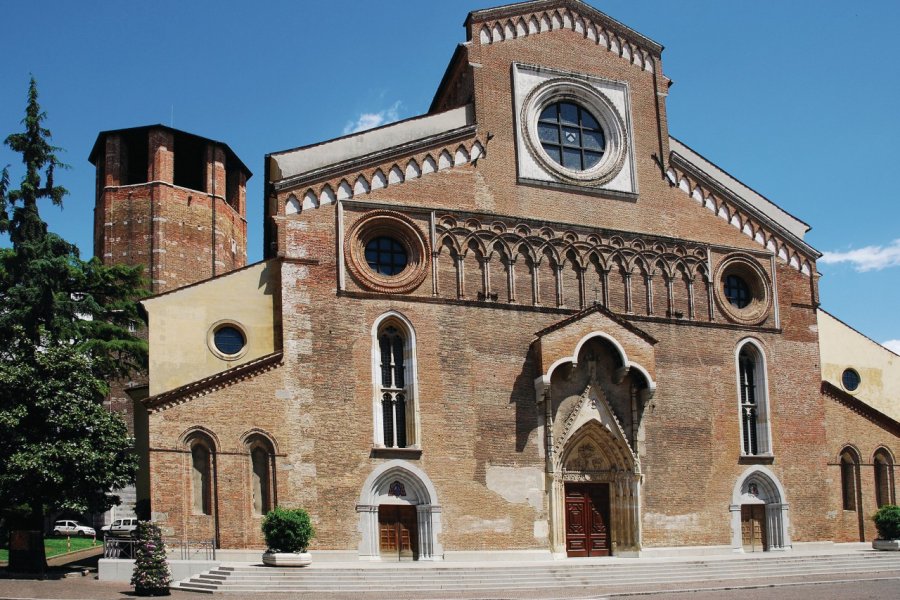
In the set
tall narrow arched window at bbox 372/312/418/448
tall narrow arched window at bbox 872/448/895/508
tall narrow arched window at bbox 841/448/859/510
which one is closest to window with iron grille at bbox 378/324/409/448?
tall narrow arched window at bbox 372/312/418/448

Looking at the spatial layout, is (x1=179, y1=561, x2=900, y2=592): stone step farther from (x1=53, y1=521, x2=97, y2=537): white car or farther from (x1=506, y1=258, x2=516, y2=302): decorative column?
(x1=53, y1=521, x2=97, y2=537): white car

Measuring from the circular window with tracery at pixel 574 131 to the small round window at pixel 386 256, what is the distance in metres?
5.11

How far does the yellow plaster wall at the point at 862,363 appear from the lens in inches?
1324

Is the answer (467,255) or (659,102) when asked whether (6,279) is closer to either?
(467,255)

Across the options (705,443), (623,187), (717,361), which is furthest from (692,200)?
(705,443)

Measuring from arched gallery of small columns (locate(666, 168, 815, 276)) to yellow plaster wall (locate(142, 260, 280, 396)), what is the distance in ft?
43.2

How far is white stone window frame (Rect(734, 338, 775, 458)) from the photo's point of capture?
30.2 metres

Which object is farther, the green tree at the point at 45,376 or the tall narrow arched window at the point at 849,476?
the tall narrow arched window at the point at 849,476

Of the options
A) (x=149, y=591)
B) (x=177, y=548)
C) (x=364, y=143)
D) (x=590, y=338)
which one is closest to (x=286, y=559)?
(x=177, y=548)

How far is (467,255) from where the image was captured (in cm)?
2816

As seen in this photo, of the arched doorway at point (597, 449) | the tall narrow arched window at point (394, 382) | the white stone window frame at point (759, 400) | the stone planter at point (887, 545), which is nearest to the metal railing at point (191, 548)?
the tall narrow arched window at point (394, 382)

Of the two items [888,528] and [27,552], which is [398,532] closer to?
[27,552]

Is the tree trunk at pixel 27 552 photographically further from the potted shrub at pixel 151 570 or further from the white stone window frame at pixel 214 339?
the white stone window frame at pixel 214 339

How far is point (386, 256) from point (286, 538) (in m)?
8.38
